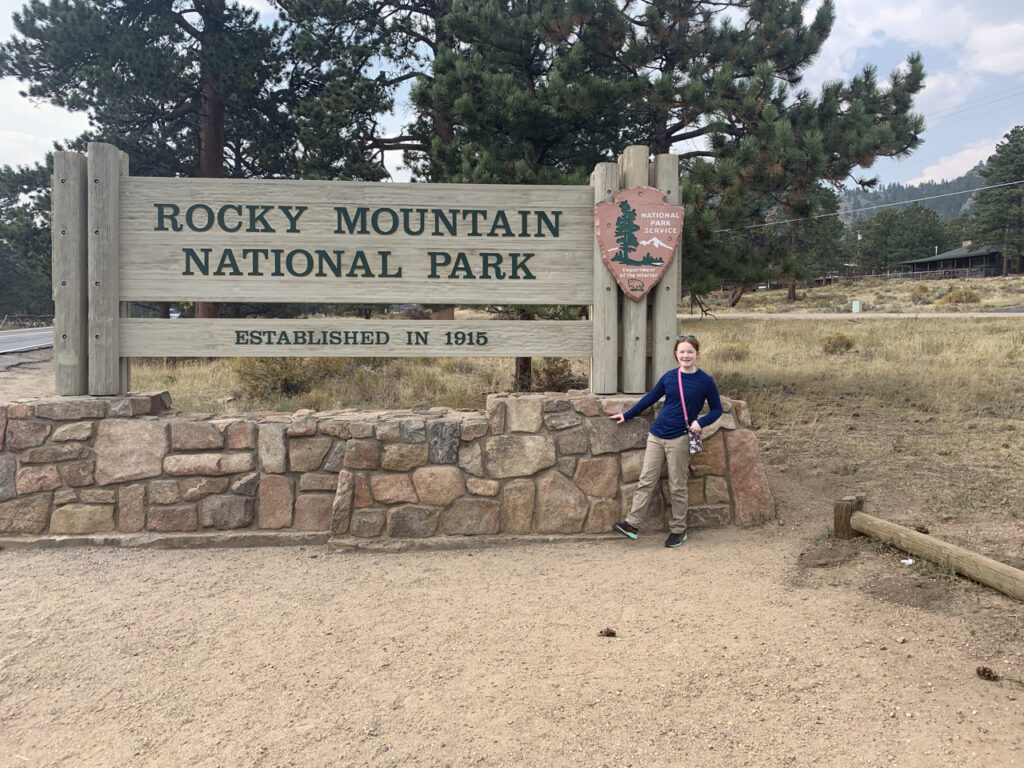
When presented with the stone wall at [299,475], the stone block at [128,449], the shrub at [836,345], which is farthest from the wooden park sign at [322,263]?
the shrub at [836,345]

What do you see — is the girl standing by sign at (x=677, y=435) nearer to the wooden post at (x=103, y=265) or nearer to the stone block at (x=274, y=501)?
the stone block at (x=274, y=501)

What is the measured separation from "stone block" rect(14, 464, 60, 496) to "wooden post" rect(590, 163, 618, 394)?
3.89 m

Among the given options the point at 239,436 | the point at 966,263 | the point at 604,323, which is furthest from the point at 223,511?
the point at 966,263

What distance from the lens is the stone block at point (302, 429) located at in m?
5.07

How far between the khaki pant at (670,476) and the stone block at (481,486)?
0.96 m

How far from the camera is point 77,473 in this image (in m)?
5.02

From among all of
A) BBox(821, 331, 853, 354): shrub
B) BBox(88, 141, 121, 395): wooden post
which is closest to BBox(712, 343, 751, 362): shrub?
BBox(821, 331, 853, 354): shrub

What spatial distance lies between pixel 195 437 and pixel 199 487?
1.16 feet

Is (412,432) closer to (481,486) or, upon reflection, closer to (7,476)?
(481,486)

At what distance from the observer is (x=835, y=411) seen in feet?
31.3

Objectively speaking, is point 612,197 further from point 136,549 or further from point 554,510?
point 136,549

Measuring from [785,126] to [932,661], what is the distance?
292 inches

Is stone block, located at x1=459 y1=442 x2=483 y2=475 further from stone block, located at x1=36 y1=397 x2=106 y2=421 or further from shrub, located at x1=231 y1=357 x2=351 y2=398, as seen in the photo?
shrub, located at x1=231 y1=357 x2=351 y2=398

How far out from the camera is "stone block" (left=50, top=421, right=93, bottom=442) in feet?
16.5
